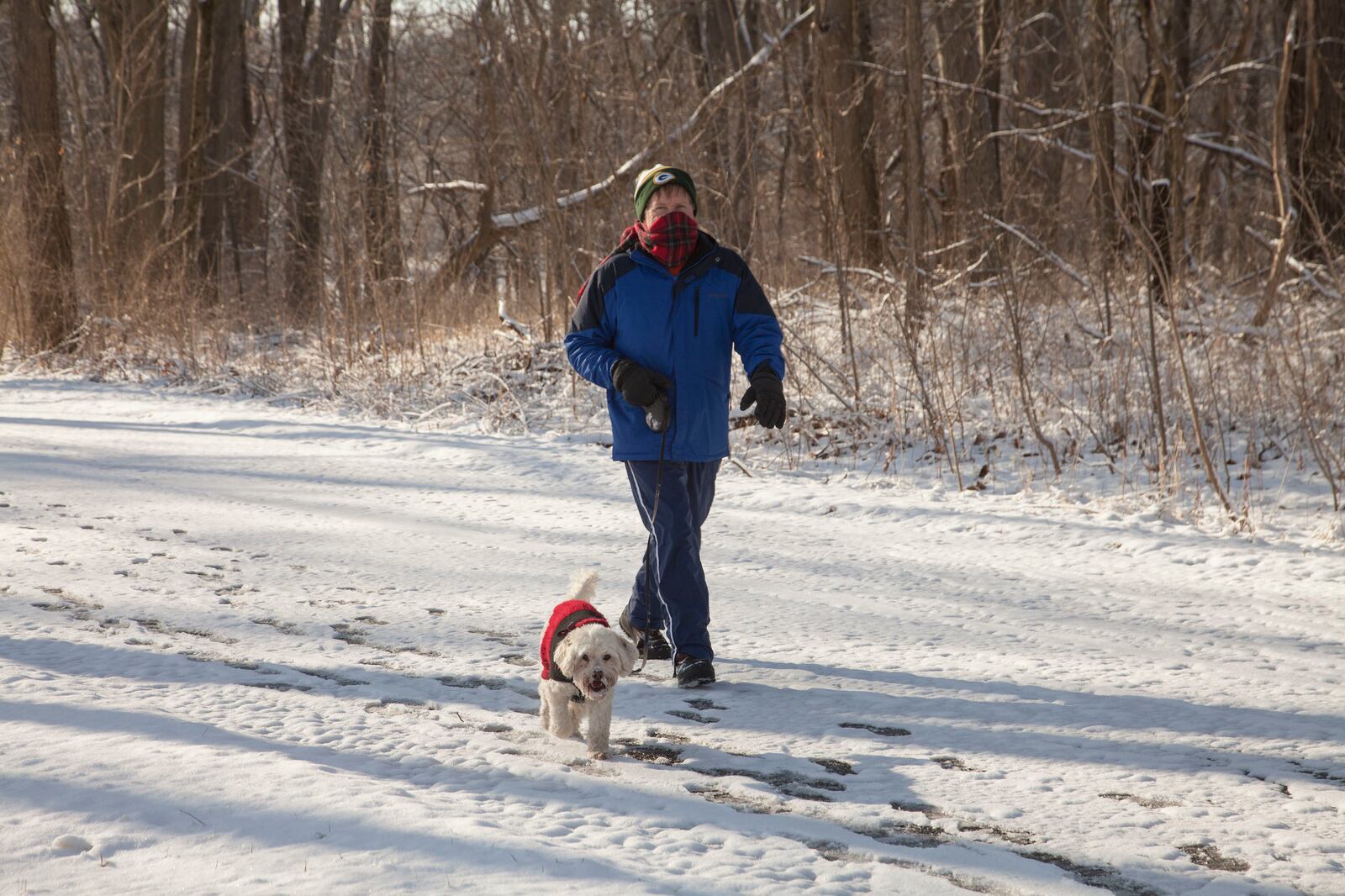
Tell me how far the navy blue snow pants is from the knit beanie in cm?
100

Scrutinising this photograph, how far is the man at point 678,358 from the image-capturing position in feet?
14.2

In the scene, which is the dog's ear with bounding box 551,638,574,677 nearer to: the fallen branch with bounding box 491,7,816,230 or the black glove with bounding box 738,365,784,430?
the black glove with bounding box 738,365,784,430

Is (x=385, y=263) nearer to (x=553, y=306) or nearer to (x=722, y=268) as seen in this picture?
(x=553, y=306)

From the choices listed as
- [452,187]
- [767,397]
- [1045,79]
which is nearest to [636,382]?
[767,397]

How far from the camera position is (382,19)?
18.6 m

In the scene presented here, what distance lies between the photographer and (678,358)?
14.3ft

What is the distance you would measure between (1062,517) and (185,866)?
19.4 ft

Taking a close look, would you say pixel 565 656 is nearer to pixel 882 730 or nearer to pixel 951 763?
pixel 882 730

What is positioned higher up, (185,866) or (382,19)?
(382,19)

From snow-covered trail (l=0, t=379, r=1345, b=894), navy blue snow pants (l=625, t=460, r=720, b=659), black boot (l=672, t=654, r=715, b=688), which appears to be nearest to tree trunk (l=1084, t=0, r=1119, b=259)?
snow-covered trail (l=0, t=379, r=1345, b=894)

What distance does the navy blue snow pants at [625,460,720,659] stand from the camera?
4.36m

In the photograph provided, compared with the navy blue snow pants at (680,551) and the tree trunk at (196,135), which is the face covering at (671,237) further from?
the tree trunk at (196,135)

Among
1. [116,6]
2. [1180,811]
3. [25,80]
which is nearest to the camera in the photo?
[1180,811]

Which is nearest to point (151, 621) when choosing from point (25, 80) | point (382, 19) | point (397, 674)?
point (397, 674)
